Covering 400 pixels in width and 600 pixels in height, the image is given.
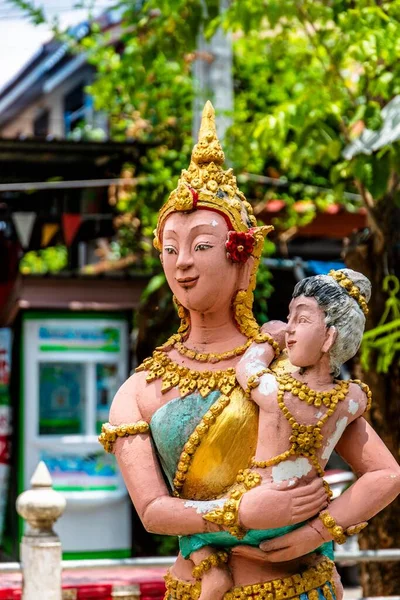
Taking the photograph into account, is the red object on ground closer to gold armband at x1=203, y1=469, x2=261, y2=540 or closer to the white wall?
gold armband at x1=203, y1=469, x2=261, y2=540

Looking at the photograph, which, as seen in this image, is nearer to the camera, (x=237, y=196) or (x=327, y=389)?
(x=327, y=389)

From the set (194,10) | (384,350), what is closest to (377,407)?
(384,350)

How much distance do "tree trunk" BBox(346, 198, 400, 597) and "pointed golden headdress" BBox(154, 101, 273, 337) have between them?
336 cm

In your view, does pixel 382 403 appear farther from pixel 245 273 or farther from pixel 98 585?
pixel 245 273

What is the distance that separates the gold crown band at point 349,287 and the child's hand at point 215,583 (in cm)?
94

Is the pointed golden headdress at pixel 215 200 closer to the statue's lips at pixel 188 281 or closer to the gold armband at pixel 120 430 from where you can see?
the statue's lips at pixel 188 281

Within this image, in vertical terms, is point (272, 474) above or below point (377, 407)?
→ below

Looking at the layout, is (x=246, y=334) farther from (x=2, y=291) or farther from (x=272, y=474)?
(x=2, y=291)

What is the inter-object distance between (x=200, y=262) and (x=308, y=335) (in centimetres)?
45

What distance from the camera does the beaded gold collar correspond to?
12.3ft

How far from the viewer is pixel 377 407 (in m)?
7.21

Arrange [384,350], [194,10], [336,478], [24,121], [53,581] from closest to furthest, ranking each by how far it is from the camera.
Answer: [53,581] < [384,350] < [194,10] < [336,478] < [24,121]

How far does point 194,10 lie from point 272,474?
470 cm

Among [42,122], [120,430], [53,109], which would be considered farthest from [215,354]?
[42,122]
